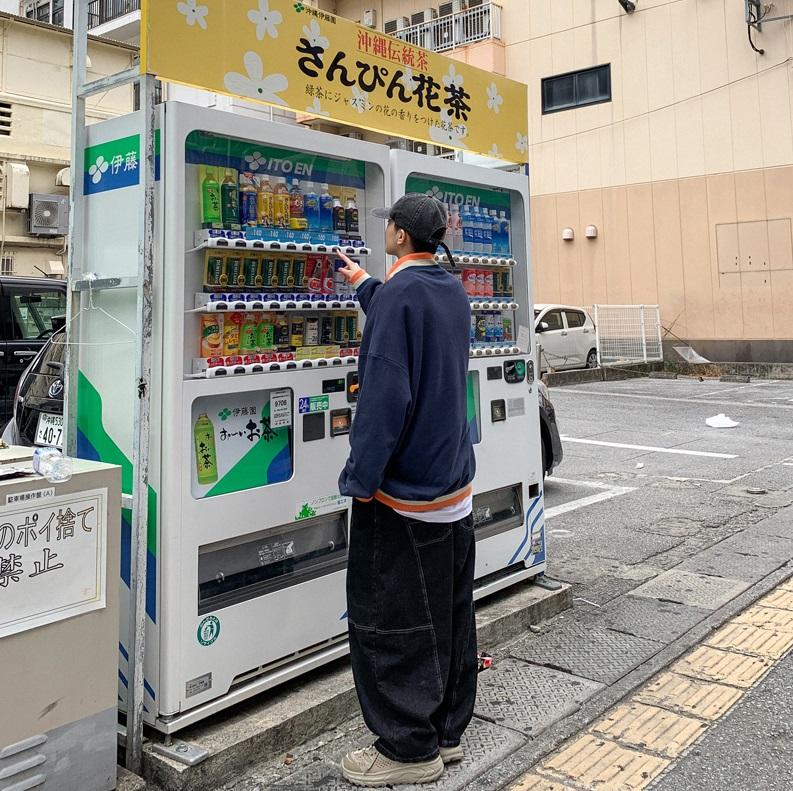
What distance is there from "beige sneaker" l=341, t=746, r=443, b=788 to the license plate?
2.74m

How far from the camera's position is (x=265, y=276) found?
3.56 meters

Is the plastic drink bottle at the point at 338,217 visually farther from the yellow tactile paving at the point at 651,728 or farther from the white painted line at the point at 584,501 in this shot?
the white painted line at the point at 584,501

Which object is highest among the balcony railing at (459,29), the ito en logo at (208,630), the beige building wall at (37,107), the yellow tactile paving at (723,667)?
the balcony railing at (459,29)

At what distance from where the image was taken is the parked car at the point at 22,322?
891 cm

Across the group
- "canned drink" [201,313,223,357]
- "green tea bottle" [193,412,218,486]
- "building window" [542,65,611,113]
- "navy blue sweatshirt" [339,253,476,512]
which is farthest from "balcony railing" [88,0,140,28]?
"navy blue sweatshirt" [339,253,476,512]

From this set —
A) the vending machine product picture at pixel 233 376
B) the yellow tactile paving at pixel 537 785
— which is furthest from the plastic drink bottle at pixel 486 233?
the yellow tactile paving at pixel 537 785

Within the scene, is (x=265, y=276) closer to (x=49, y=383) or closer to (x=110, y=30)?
(x=49, y=383)

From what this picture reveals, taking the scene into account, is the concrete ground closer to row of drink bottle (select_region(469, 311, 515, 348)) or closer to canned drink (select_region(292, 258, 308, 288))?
row of drink bottle (select_region(469, 311, 515, 348))

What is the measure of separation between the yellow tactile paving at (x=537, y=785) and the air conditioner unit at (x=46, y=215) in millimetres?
16129

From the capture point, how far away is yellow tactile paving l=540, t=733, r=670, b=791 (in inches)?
118

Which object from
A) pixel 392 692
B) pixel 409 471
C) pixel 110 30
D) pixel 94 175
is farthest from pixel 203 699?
pixel 110 30

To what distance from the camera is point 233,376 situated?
325 centimetres

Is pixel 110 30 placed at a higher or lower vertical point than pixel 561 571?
higher

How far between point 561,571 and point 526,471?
1.11 meters
